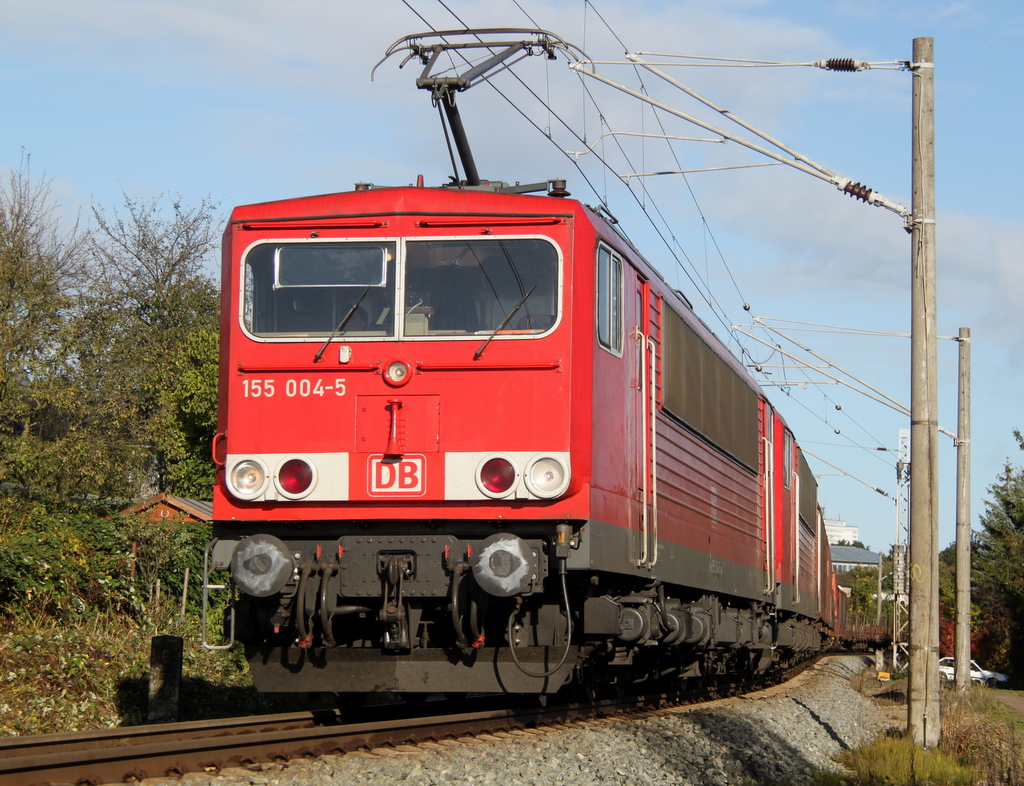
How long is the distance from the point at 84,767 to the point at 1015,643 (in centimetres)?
4380

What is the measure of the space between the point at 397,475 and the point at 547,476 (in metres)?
1.01

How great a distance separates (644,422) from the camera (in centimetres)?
927

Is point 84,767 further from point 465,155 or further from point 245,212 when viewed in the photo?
point 465,155

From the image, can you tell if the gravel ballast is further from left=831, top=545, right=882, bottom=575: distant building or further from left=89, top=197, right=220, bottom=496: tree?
left=831, top=545, right=882, bottom=575: distant building

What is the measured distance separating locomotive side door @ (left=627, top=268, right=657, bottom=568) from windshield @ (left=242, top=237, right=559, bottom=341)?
139 cm

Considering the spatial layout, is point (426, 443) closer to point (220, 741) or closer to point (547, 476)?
point (547, 476)

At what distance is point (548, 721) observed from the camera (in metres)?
9.12

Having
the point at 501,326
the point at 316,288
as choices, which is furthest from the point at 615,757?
the point at 316,288

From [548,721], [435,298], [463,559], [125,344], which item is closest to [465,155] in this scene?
[435,298]

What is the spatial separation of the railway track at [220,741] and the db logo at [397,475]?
1.62 meters

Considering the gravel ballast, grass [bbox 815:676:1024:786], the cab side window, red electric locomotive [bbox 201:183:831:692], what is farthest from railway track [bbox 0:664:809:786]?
the cab side window

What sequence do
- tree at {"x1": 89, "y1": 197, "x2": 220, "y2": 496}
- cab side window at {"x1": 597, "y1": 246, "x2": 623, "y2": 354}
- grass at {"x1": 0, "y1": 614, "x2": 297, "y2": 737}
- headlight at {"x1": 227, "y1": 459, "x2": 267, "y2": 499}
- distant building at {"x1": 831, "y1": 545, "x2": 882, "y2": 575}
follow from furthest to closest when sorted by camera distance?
distant building at {"x1": 831, "y1": 545, "x2": 882, "y2": 575} → tree at {"x1": 89, "y1": 197, "x2": 220, "y2": 496} → grass at {"x1": 0, "y1": 614, "x2": 297, "y2": 737} → cab side window at {"x1": 597, "y1": 246, "x2": 623, "y2": 354} → headlight at {"x1": 227, "y1": 459, "x2": 267, "y2": 499}

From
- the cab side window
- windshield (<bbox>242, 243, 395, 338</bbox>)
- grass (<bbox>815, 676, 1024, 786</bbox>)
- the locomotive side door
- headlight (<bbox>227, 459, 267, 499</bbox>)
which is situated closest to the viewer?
headlight (<bbox>227, 459, 267, 499</bbox>)

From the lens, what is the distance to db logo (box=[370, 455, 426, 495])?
7.65 meters
